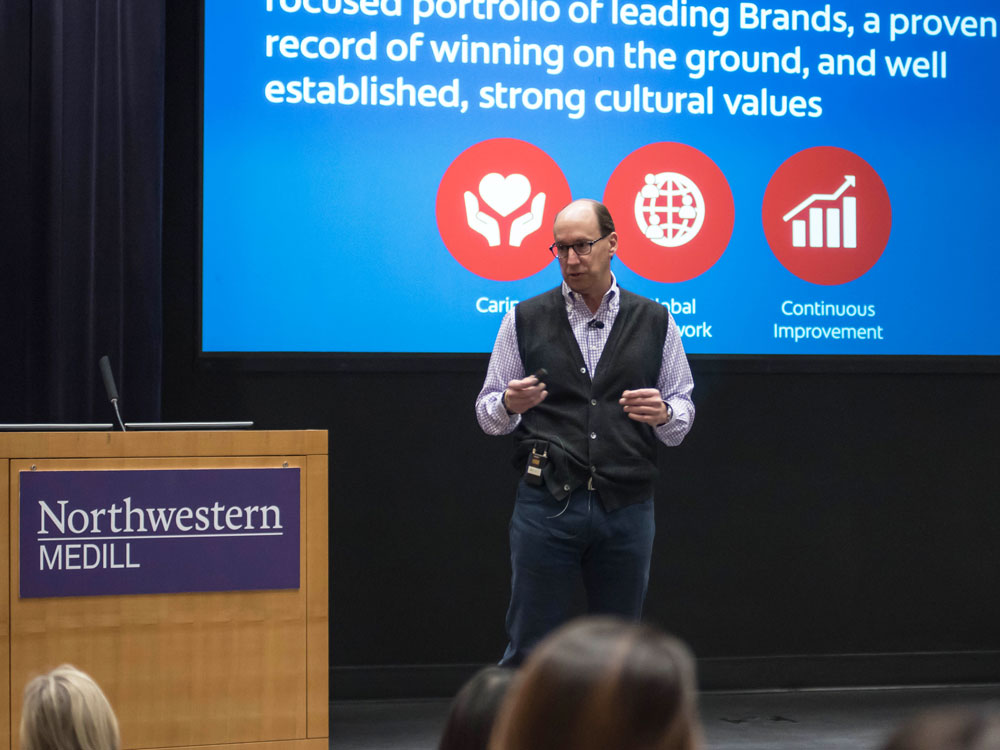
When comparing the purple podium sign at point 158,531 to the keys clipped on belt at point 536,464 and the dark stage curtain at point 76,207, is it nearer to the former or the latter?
the keys clipped on belt at point 536,464

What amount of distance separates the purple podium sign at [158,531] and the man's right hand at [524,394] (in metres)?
0.56

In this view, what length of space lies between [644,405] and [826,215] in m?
1.83

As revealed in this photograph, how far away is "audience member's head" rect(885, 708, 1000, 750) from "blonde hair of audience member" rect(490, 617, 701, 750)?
133 millimetres

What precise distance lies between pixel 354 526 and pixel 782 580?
5.14 ft

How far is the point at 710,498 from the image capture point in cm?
420

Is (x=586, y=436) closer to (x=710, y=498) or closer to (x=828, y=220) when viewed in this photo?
(x=710, y=498)

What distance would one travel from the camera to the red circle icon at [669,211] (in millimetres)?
4105

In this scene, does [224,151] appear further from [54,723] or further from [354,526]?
[54,723]

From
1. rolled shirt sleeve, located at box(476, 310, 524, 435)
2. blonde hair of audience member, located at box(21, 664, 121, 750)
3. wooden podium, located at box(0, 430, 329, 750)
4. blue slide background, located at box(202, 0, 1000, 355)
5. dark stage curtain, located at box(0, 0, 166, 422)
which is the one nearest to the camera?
blonde hair of audience member, located at box(21, 664, 121, 750)

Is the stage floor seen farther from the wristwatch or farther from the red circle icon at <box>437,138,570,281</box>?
the red circle icon at <box>437,138,570,281</box>

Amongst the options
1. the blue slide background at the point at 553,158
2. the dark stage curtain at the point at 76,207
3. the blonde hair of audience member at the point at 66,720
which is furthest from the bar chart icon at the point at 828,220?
the blonde hair of audience member at the point at 66,720

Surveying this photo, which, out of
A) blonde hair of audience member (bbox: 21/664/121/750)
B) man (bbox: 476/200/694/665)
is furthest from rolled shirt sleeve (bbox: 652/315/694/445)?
blonde hair of audience member (bbox: 21/664/121/750)

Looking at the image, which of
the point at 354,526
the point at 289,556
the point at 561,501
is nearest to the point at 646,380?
the point at 561,501

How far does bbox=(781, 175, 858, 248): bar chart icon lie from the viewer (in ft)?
13.8
